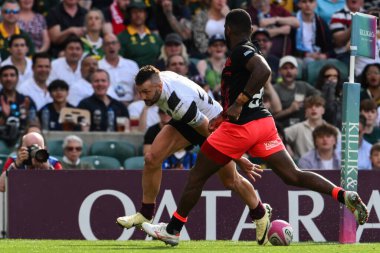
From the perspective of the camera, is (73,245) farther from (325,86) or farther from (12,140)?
Answer: (325,86)

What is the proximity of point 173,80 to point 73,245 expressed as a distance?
1868mm

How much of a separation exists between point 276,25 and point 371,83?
2.24 meters

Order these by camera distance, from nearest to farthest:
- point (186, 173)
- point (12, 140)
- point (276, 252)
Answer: point (276, 252) < point (186, 173) < point (12, 140)

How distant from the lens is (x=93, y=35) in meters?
18.7

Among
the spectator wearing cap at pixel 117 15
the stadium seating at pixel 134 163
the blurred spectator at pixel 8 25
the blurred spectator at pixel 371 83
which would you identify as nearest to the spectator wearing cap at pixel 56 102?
the stadium seating at pixel 134 163

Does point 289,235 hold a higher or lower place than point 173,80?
lower

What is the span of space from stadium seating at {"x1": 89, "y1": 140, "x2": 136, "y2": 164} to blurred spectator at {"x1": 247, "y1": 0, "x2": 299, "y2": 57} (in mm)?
3676

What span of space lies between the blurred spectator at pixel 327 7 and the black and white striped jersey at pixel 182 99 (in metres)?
9.02

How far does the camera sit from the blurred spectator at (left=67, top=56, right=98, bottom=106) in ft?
57.5

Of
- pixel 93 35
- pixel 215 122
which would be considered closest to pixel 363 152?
pixel 93 35

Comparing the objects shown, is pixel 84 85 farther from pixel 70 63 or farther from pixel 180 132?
pixel 180 132

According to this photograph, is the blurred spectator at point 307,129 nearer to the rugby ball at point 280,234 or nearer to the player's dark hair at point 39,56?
the player's dark hair at point 39,56

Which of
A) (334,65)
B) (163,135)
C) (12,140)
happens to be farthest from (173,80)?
(334,65)

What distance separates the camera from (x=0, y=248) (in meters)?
10.9
